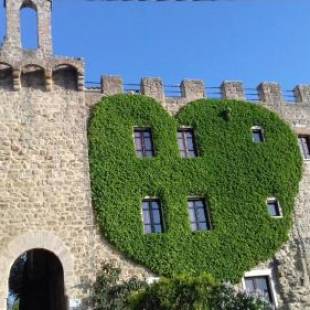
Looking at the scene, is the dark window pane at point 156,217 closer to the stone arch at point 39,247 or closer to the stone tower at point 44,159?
the stone tower at point 44,159

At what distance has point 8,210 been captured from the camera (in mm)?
17891

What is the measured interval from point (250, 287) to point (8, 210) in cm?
959

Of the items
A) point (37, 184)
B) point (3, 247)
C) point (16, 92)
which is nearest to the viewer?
point (3, 247)

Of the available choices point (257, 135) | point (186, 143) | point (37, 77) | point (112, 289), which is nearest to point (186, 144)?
point (186, 143)

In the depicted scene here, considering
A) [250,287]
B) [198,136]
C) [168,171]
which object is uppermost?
[198,136]

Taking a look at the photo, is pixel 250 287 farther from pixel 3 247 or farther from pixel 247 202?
pixel 3 247

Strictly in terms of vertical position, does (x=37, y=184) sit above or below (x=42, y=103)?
below

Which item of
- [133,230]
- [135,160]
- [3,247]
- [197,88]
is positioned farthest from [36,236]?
[197,88]

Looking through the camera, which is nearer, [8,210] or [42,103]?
[8,210]

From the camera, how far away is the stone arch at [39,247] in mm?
17189

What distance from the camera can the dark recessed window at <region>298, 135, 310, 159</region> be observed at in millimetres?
23500

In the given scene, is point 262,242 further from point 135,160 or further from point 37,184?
point 37,184

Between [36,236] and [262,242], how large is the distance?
8842mm

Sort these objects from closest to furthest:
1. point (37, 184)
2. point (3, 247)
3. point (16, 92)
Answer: point (3, 247), point (37, 184), point (16, 92)
